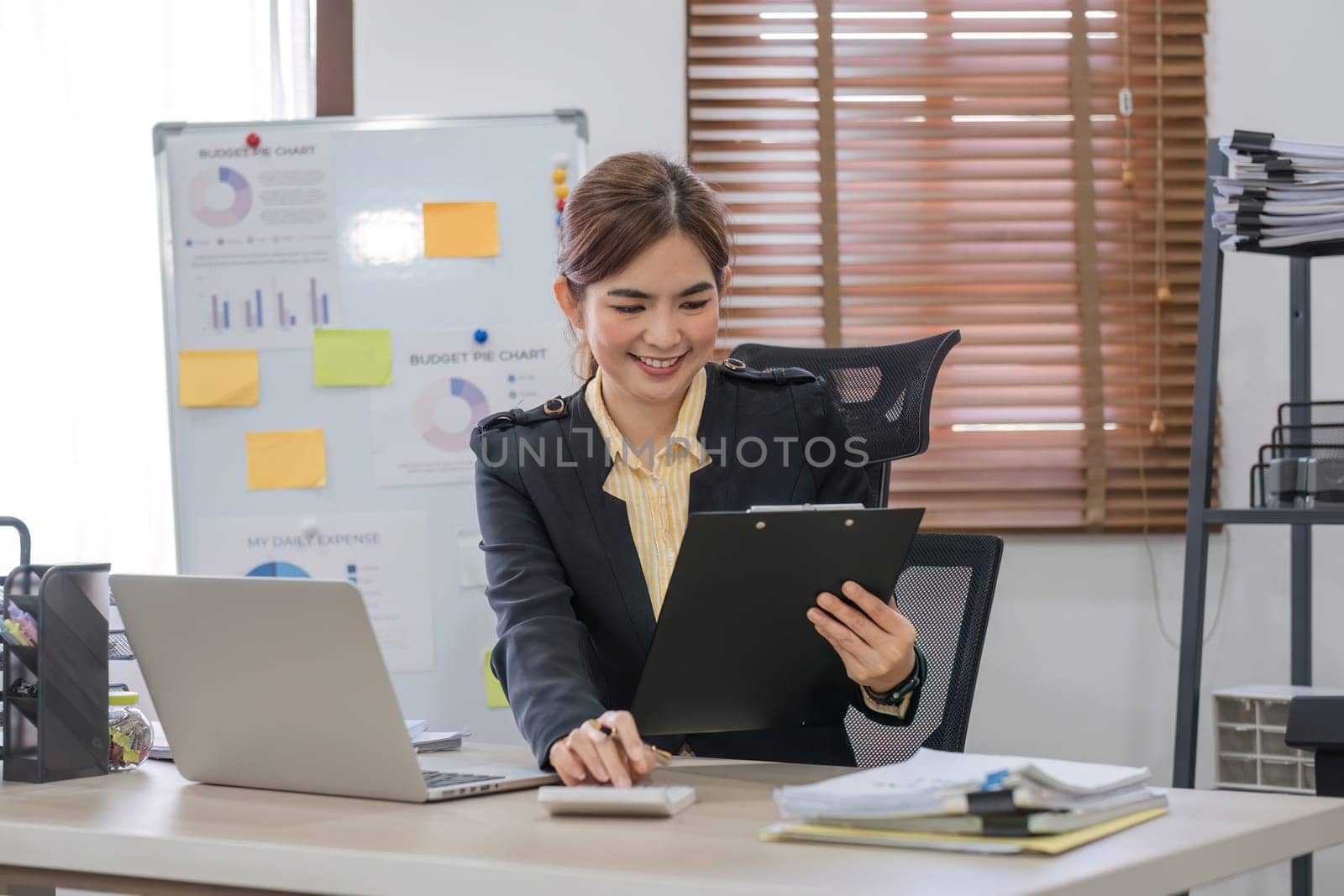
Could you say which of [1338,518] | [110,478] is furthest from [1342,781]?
[110,478]

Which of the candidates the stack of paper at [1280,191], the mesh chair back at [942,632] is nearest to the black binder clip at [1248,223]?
the stack of paper at [1280,191]

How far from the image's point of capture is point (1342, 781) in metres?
1.05

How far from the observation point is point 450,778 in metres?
1.13

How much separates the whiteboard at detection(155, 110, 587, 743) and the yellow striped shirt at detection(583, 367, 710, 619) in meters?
0.95

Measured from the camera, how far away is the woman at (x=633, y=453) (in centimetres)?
141

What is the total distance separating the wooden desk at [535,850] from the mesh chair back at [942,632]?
38 cm

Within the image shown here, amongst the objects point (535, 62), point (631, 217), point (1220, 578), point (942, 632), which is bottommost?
point (1220, 578)

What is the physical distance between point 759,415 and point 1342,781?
706mm

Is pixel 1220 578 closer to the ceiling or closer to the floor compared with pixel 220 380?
closer to the floor

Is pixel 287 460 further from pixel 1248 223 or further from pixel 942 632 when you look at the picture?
pixel 1248 223

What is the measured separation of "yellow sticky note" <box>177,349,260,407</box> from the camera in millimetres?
2439

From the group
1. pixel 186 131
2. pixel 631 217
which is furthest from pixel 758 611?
pixel 186 131

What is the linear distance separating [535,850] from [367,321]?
5.58 feet

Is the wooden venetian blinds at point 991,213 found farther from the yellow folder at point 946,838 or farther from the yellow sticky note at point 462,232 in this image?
the yellow folder at point 946,838
